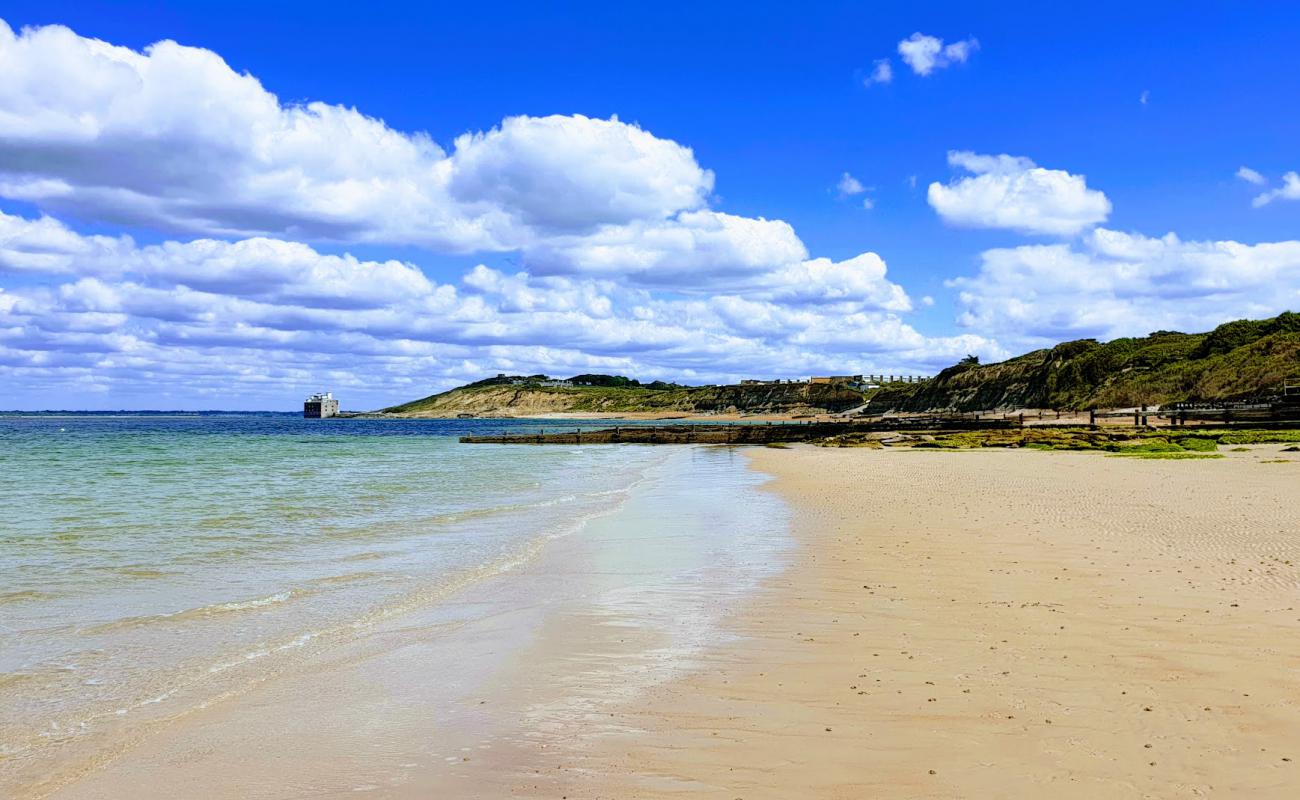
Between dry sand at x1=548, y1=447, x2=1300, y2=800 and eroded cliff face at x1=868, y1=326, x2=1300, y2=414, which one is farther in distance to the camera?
eroded cliff face at x1=868, y1=326, x2=1300, y2=414

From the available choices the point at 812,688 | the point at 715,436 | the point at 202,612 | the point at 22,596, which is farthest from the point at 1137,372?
the point at 22,596

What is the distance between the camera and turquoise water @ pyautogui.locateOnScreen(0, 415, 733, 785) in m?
7.34

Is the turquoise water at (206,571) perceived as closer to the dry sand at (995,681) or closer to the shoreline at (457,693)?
the shoreline at (457,693)

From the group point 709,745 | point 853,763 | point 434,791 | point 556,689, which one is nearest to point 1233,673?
point 853,763

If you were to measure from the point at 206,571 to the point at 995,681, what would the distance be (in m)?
11.5

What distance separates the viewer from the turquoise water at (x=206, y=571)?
734 cm

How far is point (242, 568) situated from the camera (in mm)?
13320

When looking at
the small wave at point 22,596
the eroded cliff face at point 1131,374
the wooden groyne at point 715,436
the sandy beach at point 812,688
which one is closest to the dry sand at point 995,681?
the sandy beach at point 812,688

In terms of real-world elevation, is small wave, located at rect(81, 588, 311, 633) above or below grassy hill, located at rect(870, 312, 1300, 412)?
below

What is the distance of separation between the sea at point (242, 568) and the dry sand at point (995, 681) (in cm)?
167

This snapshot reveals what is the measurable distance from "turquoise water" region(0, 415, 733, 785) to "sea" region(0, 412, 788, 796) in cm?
3

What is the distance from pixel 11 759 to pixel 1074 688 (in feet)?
25.2

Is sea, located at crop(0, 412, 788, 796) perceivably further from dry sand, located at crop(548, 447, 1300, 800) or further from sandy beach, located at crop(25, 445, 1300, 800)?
dry sand, located at crop(548, 447, 1300, 800)

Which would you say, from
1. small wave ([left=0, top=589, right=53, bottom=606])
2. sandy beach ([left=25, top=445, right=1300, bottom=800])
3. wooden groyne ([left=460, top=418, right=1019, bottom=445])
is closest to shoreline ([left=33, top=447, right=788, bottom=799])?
sandy beach ([left=25, top=445, right=1300, bottom=800])
